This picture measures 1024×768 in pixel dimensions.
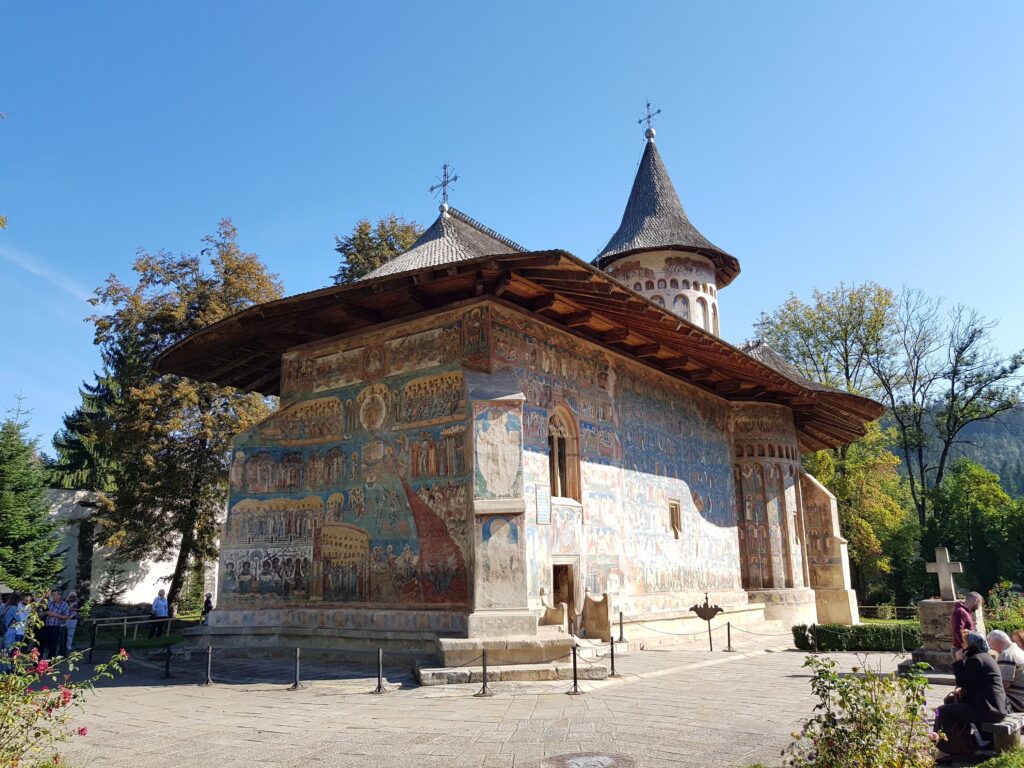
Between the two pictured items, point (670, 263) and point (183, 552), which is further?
point (670, 263)

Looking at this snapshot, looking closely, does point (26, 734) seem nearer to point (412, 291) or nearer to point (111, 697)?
point (111, 697)

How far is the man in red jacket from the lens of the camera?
26.3 ft

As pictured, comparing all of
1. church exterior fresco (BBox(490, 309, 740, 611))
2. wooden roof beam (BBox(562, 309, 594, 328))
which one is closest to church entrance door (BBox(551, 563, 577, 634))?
church exterior fresco (BBox(490, 309, 740, 611))

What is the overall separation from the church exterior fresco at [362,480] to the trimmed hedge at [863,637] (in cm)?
709

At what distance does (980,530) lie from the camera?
3164 centimetres

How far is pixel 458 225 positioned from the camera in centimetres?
1523

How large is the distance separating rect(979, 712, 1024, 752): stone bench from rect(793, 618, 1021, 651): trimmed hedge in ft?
29.0

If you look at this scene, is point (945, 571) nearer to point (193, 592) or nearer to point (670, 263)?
point (670, 263)

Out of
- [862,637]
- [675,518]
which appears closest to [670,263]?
[675,518]

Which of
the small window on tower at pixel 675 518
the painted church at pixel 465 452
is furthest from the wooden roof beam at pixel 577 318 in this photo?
the small window on tower at pixel 675 518

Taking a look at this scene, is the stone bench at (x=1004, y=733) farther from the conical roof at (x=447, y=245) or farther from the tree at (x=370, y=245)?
the tree at (x=370, y=245)

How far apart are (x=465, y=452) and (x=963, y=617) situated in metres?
6.52

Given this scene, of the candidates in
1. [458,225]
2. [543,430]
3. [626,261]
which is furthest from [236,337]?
[626,261]

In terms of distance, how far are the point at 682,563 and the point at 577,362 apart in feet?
18.1
